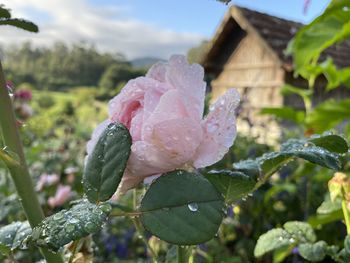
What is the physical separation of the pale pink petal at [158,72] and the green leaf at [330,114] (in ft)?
6.14

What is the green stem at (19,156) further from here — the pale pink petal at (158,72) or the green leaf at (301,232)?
the green leaf at (301,232)

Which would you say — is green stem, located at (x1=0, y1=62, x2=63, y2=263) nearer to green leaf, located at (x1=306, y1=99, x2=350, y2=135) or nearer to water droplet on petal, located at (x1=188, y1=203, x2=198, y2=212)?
water droplet on petal, located at (x1=188, y1=203, x2=198, y2=212)

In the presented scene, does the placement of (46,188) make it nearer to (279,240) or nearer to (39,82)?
(279,240)

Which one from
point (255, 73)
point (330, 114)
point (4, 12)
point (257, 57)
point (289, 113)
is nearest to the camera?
point (4, 12)

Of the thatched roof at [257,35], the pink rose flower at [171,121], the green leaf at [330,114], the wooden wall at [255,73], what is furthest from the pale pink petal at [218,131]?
the wooden wall at [255,73]

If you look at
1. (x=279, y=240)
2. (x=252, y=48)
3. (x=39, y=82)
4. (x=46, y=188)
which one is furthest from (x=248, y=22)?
(x=39, y=82)

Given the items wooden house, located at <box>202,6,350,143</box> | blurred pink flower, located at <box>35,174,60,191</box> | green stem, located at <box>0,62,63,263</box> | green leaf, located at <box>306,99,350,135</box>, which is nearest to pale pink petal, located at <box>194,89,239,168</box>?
green stem, located at <box>0,62,63,263</box>

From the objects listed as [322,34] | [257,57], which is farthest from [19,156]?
[257,57]

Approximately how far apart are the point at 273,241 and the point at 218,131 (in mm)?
308

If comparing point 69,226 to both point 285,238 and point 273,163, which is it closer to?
point 273,163

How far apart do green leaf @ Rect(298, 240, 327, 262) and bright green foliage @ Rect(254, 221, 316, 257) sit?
2 cm

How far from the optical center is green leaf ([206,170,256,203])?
1.46 ft

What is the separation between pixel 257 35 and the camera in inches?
439

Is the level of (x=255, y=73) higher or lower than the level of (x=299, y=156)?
lower
